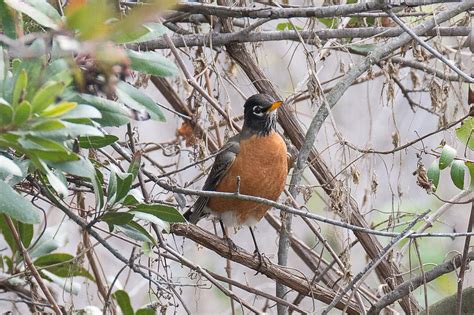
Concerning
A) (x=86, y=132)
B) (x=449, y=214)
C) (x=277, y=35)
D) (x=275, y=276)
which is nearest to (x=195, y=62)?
(x=277, y=35)

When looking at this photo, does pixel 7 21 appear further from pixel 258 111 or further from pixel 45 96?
pixel 258 111

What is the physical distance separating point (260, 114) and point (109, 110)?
1752mm

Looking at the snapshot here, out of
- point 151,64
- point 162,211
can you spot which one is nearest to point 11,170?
point 151,64

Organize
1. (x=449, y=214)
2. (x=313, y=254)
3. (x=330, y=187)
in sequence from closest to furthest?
(x=330, y=187), (x=313, y=254), (x=449, y=214)

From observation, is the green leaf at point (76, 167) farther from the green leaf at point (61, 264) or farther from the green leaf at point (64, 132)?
the green leaf at point (61, 264)

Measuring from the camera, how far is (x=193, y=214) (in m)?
3.15

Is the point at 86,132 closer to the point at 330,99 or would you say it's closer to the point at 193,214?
the point at 330,99

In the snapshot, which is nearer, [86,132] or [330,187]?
[86,132]

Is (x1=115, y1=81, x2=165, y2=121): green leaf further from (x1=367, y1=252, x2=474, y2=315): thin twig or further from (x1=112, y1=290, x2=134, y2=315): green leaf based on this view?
(x1=367, y1=252, x2=474, y2=315): thin twig

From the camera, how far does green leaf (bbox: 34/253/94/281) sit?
250 cm

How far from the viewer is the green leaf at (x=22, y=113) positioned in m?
0.97

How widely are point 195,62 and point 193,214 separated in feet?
2.30

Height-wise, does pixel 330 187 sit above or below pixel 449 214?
below

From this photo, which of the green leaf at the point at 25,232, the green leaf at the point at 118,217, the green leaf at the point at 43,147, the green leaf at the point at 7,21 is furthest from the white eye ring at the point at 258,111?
the green leaf at the point at 43,147
